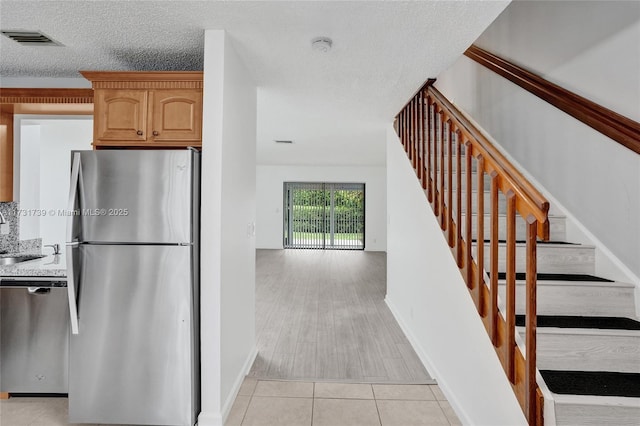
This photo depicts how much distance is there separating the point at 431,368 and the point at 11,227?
373 centimetres

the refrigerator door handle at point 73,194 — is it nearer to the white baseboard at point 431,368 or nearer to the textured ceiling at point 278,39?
the textured ceiling at point 278,39

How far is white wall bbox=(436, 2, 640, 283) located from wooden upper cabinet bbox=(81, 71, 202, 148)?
2.63 metres

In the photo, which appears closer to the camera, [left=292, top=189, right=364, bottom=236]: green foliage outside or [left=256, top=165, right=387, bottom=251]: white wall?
[left=256, top=165, right=387, bottom=251]: white wall

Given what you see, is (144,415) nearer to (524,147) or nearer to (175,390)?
(175,390)

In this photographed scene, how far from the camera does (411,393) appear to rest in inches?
92.7

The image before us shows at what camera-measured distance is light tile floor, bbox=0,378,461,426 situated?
2061 mm

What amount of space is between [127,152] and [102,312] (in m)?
0.94

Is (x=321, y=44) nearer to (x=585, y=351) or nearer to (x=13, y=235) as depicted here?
(x=585, y=351)

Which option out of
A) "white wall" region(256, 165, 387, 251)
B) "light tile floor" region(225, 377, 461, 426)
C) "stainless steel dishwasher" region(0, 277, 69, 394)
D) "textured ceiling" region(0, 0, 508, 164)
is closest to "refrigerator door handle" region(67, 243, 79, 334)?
"stainless steel dishwasher" region(0, 277, 69, 394)

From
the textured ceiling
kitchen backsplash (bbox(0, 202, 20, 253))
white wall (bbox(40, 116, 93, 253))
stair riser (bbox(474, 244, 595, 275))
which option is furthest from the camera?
white wall (bbox(40, 116, 93, 253))

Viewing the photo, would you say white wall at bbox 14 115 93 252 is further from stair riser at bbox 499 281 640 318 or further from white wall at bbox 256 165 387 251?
white wall at bbox 256 165 387 251

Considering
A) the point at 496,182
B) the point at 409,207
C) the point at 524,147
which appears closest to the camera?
the point at 496,182

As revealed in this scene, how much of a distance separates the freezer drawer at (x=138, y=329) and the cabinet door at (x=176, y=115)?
736 millimetres

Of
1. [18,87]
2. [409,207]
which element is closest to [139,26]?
[18,87]
